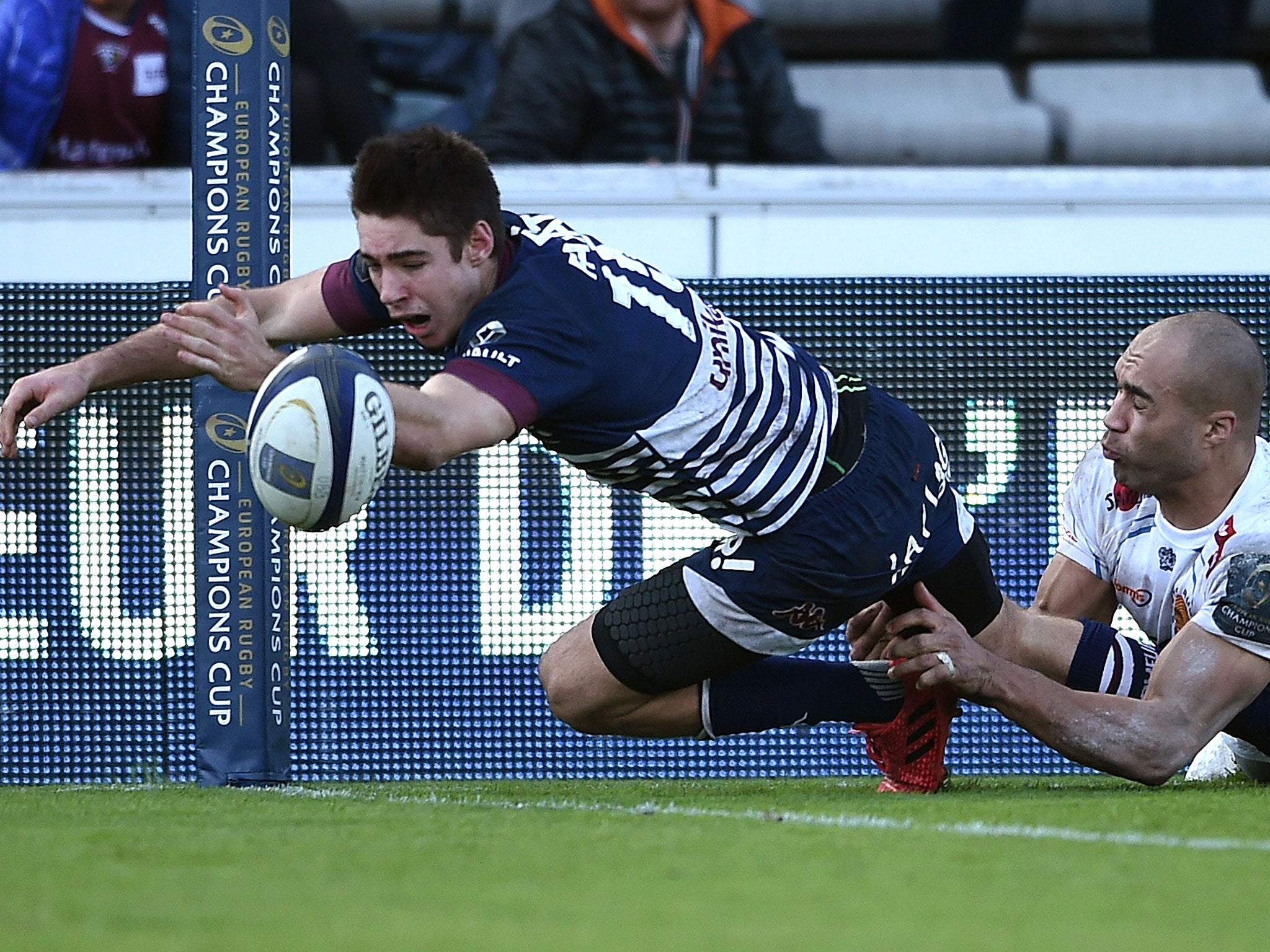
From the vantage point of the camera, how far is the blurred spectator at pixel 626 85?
584 centimetres

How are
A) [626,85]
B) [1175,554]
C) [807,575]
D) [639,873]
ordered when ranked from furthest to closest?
[626,85] < [1175,554] < [807,575] < [639,873]

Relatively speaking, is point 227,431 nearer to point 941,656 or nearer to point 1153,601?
point 941,656

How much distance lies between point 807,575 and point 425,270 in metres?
1.01

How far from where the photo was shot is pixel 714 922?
2080 mm

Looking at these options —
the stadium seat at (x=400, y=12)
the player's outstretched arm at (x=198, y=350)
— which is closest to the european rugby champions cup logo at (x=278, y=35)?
the player's outstretched arm at (x=198, y=350)

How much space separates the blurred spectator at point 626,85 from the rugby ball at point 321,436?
2.94 m

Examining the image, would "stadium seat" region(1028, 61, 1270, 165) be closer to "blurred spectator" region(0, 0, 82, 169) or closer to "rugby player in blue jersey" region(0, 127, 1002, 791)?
"rugby player in blue jersey" region(0, 127, 1002, 791)

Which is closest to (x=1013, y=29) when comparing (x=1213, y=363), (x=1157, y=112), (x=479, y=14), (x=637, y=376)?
(x=1157, y=112)

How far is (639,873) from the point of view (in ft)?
8.13

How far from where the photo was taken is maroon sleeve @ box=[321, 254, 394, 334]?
375cm

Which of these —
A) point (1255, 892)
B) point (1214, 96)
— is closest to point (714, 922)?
point (1255, 892)

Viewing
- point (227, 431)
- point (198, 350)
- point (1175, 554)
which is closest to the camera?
point (198, 350)

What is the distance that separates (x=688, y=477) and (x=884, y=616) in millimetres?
689

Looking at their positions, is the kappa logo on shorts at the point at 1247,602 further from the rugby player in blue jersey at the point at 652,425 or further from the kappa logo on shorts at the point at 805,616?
the kappa logo on shorts at the point at 805,616
